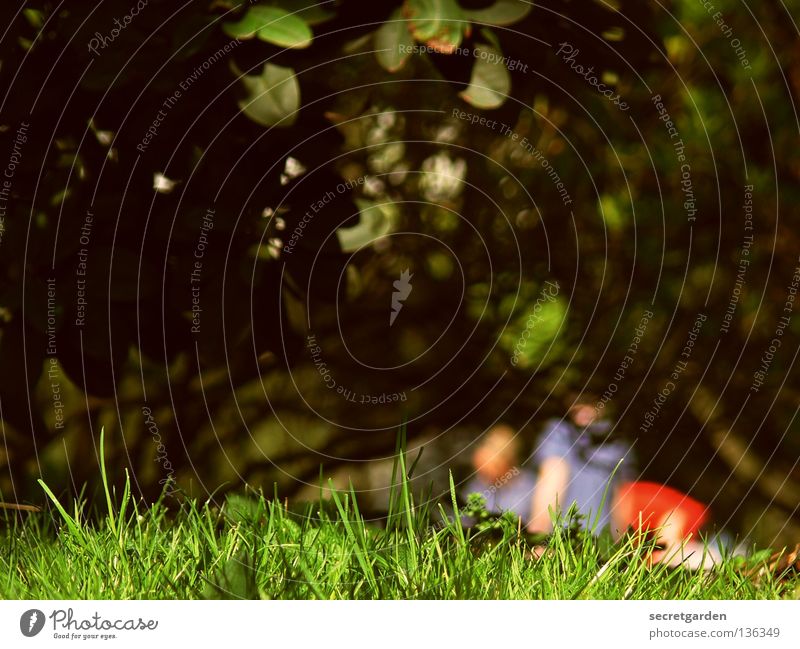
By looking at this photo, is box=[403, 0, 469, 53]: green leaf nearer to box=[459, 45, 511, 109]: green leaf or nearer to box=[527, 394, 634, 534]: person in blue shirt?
box=[459, 45, 511, 109]: green leaf

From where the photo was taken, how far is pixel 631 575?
1.38 meters

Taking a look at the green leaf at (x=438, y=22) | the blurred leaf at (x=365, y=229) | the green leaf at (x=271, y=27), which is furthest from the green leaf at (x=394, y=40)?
the blurred leaf at (x=365, y=229)

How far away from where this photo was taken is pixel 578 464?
5.66 ft

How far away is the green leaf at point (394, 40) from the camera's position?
141 cm

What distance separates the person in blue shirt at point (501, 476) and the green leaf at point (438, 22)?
0.73 meters

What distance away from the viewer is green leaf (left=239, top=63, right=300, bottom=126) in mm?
1403

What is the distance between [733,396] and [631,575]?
573 mm

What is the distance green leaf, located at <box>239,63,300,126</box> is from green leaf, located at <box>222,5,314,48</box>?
0.17 ft

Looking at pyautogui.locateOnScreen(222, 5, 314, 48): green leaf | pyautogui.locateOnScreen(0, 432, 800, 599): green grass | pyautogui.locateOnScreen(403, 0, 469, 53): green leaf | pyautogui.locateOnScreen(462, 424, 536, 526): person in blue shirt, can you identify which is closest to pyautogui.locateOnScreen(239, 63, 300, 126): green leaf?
pyautogui.locateOnScreen(222, 5, 314, 48): green leaf

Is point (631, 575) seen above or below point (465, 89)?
below

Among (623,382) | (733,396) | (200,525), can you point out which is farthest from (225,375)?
(733,396)

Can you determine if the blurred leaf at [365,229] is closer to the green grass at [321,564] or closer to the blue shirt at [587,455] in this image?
the green grass at [321,564]
